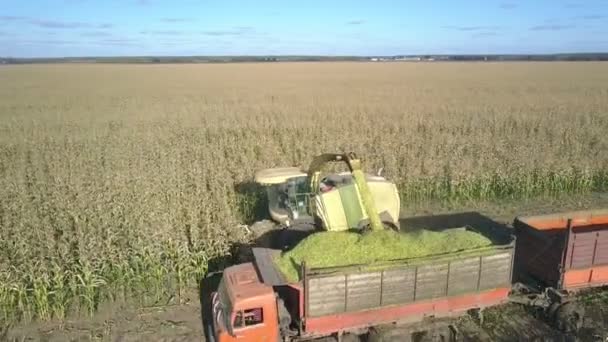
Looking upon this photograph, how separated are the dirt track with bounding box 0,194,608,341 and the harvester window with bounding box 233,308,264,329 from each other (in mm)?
1676

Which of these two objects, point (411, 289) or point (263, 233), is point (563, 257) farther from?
point (263, 233)

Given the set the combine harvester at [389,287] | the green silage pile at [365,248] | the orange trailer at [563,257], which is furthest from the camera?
the orange trailer at [563,257]

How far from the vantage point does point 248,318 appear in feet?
19.4

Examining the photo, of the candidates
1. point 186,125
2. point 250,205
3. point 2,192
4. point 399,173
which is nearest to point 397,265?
point 250,205

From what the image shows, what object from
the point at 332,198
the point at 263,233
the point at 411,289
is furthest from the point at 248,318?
the point at 263,233

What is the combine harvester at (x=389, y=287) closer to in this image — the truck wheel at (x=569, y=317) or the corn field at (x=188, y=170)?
the truck wheel at (x=569, y=317)

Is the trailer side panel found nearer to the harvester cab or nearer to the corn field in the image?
the harvester cab

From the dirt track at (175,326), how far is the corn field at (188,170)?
0.29 meters

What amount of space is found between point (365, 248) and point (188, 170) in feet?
28.4

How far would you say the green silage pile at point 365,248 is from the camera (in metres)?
6.61

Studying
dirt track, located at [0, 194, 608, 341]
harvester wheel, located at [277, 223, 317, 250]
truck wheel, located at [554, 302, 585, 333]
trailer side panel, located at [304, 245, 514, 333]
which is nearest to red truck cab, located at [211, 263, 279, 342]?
trailer side panel, located at [304, 245, 514, 333]

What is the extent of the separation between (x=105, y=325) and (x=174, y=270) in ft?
4.84

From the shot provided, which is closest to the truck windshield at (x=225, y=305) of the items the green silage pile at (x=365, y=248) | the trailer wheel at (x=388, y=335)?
the green silage pile at (x=365, y=248)

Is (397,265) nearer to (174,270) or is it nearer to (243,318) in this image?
(243,318)
